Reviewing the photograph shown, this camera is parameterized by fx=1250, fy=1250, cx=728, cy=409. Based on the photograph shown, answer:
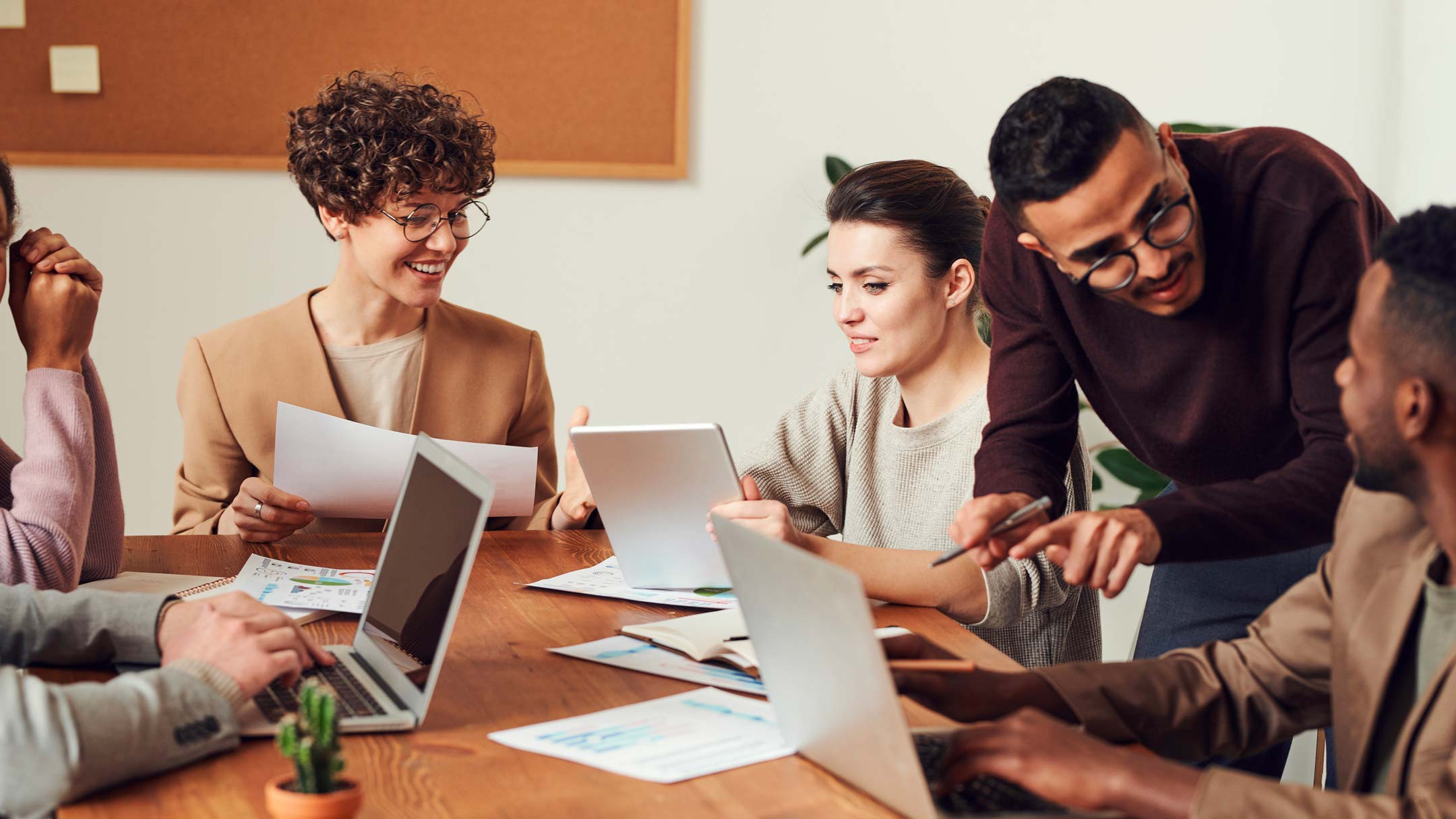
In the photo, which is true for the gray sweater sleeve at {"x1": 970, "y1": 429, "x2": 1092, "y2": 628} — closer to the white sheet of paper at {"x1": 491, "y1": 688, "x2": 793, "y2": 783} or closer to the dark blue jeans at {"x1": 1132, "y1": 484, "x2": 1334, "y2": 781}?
the dark blue jeans at {"x1": 1132, "y1": 484, "x2": 1334, "y2": 781}

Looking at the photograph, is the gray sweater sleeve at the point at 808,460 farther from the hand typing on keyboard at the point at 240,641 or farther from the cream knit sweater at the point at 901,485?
the hand typing on keyboard at the point at 240,641

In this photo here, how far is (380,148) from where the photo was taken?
2.12 metres

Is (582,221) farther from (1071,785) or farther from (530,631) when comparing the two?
(1071,785)

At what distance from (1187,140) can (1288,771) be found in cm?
204

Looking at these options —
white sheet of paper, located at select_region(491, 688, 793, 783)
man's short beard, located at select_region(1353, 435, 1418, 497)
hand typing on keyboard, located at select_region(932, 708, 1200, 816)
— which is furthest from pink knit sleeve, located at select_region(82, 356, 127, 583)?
man's short beard, located at select_region(1353, 435, 1418, 497)

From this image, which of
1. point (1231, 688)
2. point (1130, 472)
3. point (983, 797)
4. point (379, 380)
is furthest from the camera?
point (1130, 472)

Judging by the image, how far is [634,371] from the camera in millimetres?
3318

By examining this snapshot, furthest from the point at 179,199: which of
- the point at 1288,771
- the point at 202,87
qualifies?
the point at 1288,771

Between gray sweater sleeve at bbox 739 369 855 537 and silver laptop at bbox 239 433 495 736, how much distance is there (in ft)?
2.63

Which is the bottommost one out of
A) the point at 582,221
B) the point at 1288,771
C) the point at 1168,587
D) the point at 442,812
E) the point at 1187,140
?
the point at 1288,771

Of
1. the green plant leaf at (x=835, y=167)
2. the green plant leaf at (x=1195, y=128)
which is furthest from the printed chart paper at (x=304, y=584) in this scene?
the green plant leaf at (x=1195, y=128)

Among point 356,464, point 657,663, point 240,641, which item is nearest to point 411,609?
point 240,641

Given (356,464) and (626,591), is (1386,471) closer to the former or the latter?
(626,591)

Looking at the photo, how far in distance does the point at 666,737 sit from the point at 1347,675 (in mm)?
593
